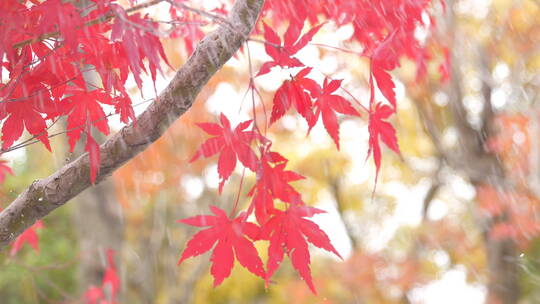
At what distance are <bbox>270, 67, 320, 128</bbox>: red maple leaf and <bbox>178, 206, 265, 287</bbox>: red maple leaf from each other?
0.25 m

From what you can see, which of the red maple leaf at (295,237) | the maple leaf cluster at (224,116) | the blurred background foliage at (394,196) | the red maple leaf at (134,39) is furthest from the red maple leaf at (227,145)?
the blurred background foliage at (394,196)

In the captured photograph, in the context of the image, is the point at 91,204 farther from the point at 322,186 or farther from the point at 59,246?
the point at 59,246

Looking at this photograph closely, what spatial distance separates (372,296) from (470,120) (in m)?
2.73

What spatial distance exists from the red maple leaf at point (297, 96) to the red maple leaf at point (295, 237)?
0.21 meters

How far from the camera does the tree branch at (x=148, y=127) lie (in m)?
1.21

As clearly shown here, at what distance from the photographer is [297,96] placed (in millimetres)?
1296

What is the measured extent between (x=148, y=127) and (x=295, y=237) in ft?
1.34

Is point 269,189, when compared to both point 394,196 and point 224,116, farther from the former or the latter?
point 394,196

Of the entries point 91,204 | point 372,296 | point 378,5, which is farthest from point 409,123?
point 378,5

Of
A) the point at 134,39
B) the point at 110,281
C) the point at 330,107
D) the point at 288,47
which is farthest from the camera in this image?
the point at 110,281

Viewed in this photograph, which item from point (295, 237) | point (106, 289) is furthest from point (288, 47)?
point (106, 289)

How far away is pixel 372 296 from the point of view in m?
6.79

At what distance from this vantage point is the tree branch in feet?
3.98

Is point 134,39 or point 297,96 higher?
point 134,39
